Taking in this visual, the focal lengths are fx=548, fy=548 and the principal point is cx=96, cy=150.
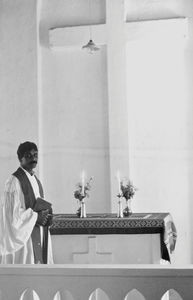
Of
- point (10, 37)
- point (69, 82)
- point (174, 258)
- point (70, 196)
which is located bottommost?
point (174, 258)

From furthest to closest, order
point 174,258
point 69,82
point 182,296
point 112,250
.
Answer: point 69,82 → point 174,258 → point 112,250 → point 182,296

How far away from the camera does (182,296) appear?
7.20 ft

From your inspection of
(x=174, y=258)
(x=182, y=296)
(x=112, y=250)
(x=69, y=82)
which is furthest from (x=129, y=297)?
(x=69, y=82)

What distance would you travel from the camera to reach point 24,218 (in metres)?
4.95

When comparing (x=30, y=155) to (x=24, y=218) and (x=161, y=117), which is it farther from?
(x=161, y=117)

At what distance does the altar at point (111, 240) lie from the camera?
585 centimetres

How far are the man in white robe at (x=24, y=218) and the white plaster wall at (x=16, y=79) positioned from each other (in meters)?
3.58

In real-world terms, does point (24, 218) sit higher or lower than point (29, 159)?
lower

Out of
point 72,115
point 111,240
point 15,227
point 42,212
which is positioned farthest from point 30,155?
point 72,115

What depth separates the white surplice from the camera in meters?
4.88

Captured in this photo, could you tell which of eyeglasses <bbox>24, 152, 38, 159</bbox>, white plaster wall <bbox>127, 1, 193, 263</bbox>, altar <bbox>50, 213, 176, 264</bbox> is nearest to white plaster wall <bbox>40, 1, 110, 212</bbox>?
white plaster wall <bbox>127, 1, 193, 263</bbox>

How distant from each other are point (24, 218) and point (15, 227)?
13 cm

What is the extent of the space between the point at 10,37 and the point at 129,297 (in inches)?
287

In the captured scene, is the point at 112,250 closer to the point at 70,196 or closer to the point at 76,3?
the point at 70,196
